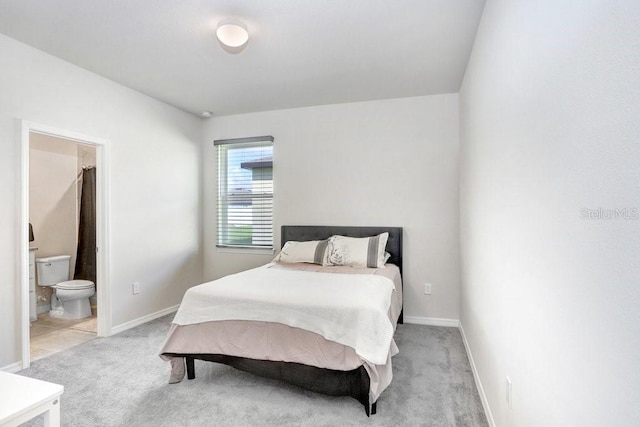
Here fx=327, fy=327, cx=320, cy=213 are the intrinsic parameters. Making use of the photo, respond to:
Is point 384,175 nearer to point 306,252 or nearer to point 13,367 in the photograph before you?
point 306,252

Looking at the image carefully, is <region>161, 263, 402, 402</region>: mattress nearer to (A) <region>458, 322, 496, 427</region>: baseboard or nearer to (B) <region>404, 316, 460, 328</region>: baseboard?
Answer: (A) <region>458, 322, 496, 427</region>: baseboard

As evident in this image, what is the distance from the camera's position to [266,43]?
2594 millimetres

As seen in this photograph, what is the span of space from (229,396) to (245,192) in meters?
2.79

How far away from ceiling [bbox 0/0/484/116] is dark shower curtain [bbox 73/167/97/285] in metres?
1.93

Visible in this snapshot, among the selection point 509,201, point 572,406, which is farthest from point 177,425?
point 509,201

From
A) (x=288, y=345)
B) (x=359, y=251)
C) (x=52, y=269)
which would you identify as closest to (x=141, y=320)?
(x=52, y=269)

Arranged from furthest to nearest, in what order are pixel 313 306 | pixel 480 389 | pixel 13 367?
pixel 13 367
pixel 480 389
pixel 313 306

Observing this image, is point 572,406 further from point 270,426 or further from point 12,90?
point 12,90

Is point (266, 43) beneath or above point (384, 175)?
above

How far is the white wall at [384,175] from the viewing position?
3.64 metres

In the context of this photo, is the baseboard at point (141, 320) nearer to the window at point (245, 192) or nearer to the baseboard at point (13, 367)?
the baseboard at point (13, 367)

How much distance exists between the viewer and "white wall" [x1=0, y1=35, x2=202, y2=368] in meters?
2.57

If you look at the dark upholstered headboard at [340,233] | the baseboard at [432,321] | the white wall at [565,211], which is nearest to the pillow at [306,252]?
the dark upholstered headboard at [340,233]

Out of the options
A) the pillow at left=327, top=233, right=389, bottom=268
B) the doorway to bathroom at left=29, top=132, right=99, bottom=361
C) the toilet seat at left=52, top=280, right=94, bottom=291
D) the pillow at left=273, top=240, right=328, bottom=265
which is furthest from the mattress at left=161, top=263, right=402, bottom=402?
the toilet seat at left=52, top=280, right=94, bottom=291
